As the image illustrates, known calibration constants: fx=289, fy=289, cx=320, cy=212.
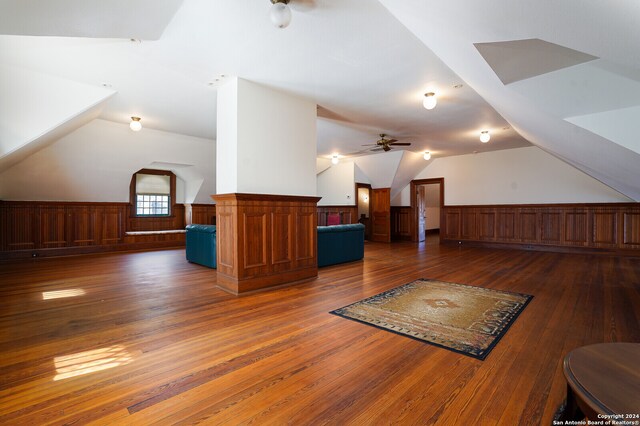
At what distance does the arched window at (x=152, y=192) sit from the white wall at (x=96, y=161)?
1.41m

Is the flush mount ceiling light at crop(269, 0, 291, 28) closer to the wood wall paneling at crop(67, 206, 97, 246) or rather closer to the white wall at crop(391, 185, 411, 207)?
the wood wall paneling at crop(67, 206, 97, 246)

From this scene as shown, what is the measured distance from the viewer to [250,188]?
4.04 m

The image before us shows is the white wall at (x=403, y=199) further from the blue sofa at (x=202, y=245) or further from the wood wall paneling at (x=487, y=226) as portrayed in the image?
the blue sofa at (x=202, y=245)

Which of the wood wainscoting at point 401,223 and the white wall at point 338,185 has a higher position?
the white wall at point 338,185

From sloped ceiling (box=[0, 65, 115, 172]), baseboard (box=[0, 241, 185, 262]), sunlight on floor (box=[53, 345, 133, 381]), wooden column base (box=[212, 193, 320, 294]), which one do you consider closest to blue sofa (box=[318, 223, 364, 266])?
wooden column base (box=[212, 193, 320, 294])

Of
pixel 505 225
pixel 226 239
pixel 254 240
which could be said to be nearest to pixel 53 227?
pixel 226 239

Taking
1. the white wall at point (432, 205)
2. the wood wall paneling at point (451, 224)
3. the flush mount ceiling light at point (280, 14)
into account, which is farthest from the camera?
the white wall at point (432, 205)

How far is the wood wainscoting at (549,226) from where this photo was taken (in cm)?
704

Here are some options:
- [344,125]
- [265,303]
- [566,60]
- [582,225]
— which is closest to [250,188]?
[265,303]

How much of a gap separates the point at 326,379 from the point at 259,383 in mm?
441

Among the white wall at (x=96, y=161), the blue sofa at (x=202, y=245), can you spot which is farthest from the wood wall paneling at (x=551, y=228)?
the white wall at (x=96, y=161)

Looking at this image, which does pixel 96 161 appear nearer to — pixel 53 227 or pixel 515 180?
pixel 53 227

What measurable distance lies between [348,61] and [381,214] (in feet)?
24.2

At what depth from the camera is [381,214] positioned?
407 inches
